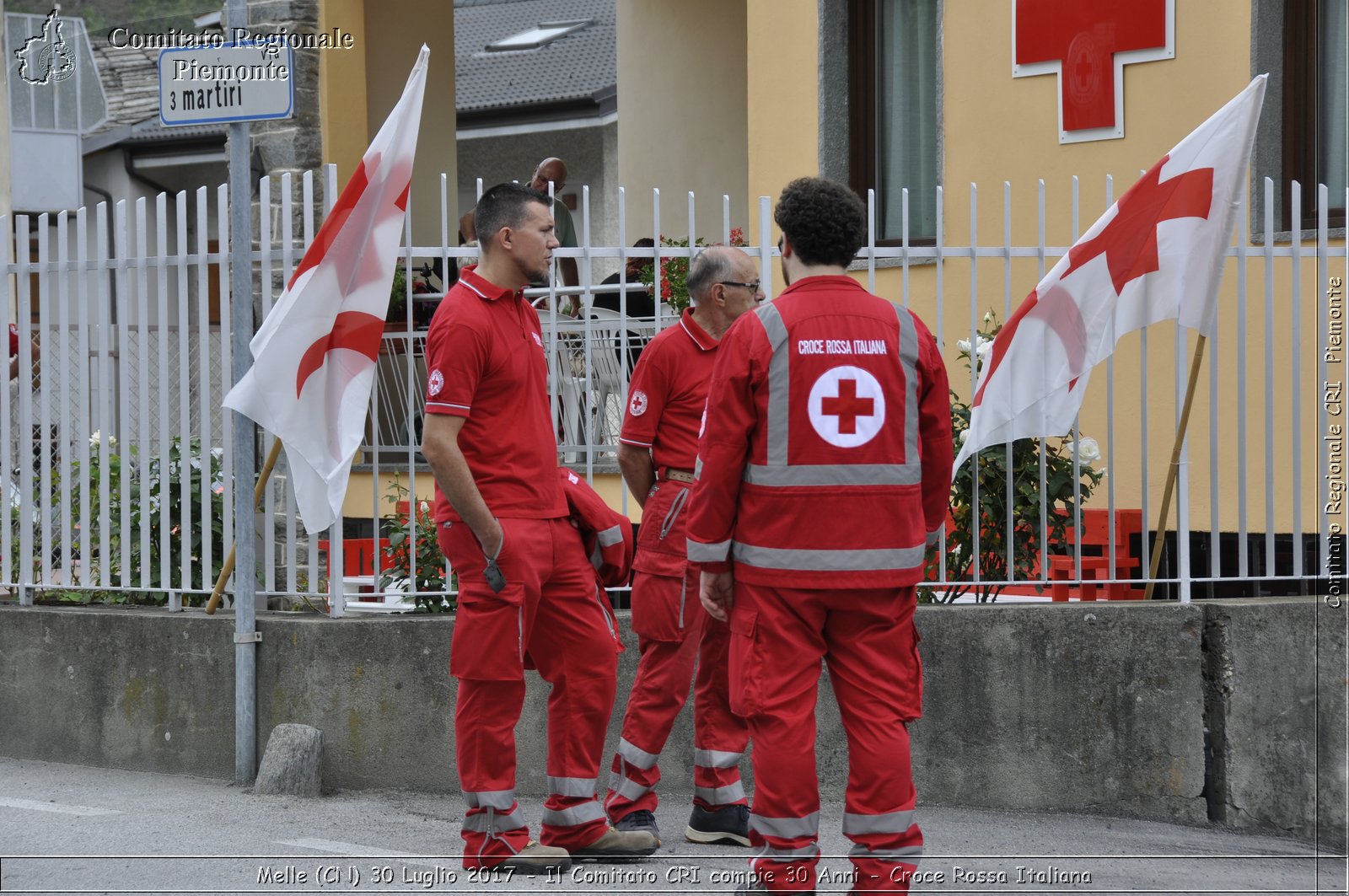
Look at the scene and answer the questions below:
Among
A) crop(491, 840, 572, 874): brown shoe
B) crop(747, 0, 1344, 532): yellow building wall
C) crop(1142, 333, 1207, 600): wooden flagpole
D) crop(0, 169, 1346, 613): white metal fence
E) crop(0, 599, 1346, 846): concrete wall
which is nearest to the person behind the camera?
crop(491, 840, 572, 874): brown shoe

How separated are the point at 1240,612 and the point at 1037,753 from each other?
3.18ft

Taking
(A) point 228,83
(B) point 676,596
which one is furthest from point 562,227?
(B) point 676,596

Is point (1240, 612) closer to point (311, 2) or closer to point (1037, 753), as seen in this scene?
point (1037, 753)

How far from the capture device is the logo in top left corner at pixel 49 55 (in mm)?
22609

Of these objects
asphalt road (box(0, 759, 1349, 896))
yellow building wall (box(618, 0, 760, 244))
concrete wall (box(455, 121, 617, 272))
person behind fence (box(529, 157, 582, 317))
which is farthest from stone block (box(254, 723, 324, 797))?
concrete wall (box(455, 121, 617, 272))

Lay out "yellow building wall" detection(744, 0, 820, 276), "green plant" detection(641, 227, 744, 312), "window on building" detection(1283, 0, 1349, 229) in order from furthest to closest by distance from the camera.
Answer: "yellow building wall" detection(744, 0, 820, 276) → "window on building" detection(1283, 0, 1349, 229) → "green plant" detection(641, 227, 744, 312)

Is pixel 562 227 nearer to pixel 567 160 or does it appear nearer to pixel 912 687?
pixel 912 687

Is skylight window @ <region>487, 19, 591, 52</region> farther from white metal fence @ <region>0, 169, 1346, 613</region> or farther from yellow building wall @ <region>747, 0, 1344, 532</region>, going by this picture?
white metal fence @ <region>0, 169, 1346, 613</region>

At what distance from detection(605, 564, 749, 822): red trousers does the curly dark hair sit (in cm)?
146

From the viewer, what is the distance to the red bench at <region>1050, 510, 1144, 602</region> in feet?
21.9

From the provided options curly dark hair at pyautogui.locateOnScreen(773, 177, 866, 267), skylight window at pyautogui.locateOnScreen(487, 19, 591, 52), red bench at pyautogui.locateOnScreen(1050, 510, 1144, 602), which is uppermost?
skylight window at pyautogui.locateOnScreen(487, 19, 591, 52)

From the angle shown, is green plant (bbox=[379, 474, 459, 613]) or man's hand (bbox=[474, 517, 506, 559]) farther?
green plant (bbox=[379, 474, 459, 613])

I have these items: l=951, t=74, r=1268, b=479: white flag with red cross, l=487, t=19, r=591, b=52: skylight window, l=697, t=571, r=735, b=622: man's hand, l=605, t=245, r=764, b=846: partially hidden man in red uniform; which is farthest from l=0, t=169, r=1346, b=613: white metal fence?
l=487, t=19, r=591, b=52: skylight window

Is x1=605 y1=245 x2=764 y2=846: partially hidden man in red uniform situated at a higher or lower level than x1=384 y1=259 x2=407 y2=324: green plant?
lower
